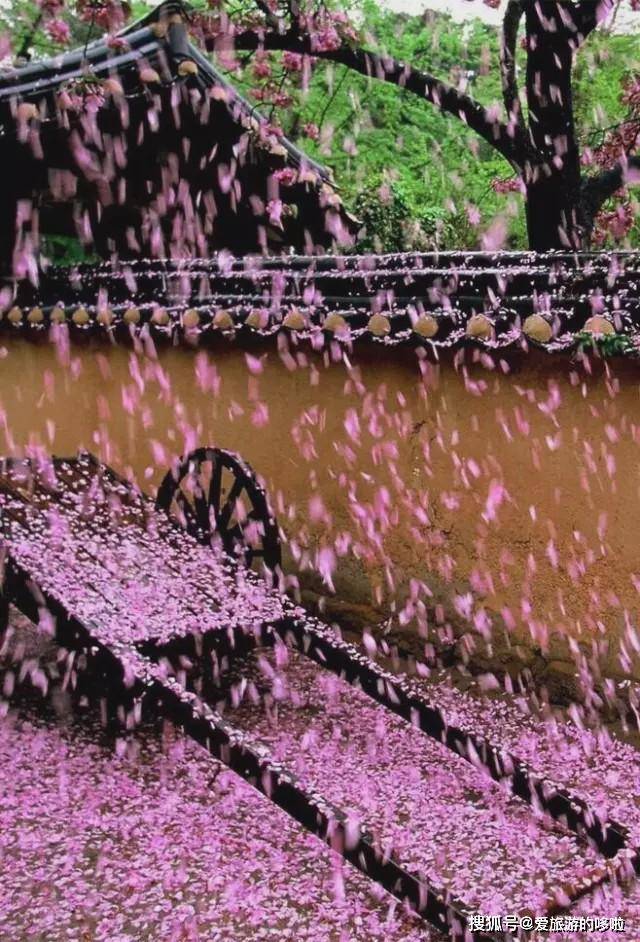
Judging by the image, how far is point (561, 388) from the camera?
4289mm

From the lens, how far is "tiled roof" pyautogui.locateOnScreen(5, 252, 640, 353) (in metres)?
3.88

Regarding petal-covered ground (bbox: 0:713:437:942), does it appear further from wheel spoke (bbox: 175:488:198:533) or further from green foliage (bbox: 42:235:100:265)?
green foliage (bbox: 42:235:100:265)

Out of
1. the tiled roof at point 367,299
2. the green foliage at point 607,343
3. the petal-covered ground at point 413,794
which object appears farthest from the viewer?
the tiled roof at point 367,299

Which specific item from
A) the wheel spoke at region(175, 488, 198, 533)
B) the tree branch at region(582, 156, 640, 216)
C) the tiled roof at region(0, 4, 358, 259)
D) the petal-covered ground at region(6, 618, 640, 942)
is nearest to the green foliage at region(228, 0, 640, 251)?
the tree branch at region(582, 156, 640, 216)

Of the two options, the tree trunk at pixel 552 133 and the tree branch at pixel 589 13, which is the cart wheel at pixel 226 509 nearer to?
Result: the tree trunk at pixel 552 133

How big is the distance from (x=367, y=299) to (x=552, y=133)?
136 inches

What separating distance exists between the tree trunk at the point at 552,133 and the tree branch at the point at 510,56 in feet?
1.43

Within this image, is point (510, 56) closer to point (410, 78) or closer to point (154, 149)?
point (410, 78)

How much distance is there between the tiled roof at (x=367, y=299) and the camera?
3.88m

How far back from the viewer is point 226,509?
17.0 feet

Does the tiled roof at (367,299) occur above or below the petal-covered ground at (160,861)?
above

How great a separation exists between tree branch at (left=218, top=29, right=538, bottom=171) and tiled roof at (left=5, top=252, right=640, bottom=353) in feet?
7.66

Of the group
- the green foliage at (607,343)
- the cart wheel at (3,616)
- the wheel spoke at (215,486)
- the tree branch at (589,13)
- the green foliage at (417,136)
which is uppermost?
the green foliage at (417,136)

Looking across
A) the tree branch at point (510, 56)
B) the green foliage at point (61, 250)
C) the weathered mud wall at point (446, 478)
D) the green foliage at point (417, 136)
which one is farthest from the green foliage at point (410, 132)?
the weathered mud wall at point (446, 478)
